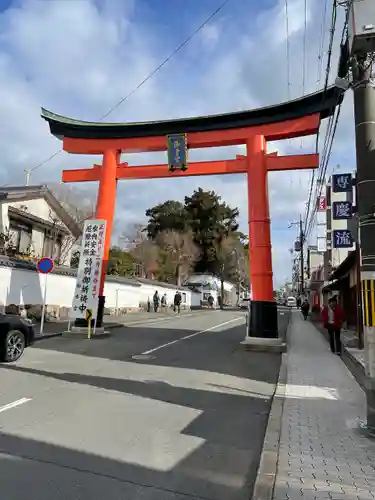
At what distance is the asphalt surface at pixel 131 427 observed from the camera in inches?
147

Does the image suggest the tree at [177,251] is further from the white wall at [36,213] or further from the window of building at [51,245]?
the white wall at [36,213]

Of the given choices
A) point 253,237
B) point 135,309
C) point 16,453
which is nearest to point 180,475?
point 16,453

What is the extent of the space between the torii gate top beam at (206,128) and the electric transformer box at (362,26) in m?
7.28

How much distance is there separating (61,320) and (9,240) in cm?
517

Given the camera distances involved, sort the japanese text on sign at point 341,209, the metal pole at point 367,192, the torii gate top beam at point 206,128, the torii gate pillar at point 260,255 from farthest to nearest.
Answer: the japanese text on sign at point 341,209 < the torii gate top beam at point 206,128 < the torii gate pillar at point 260,255 < the metal pole at point 367,192

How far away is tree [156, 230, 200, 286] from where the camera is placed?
51844mm

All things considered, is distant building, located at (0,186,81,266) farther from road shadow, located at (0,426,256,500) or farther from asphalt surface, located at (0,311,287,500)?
road shadow, located at (0,426,256,500)

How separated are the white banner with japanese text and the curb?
33.3 ft

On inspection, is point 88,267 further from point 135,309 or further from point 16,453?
point 135,309

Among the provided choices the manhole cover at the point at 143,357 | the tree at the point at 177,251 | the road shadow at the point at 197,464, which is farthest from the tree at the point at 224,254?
the road shadow at the point at 197,464

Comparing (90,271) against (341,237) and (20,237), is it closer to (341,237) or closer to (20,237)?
(20,237)

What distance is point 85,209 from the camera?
3947 centimetres

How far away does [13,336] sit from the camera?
32.2ft

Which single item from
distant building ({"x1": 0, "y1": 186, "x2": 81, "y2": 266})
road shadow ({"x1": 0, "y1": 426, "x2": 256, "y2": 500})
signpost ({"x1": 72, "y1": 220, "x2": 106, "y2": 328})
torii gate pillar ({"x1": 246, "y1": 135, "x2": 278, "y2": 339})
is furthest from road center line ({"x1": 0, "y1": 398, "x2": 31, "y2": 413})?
distant building ({"x1": 0, "y1": 186, "x2": 81, "y2": 266})
